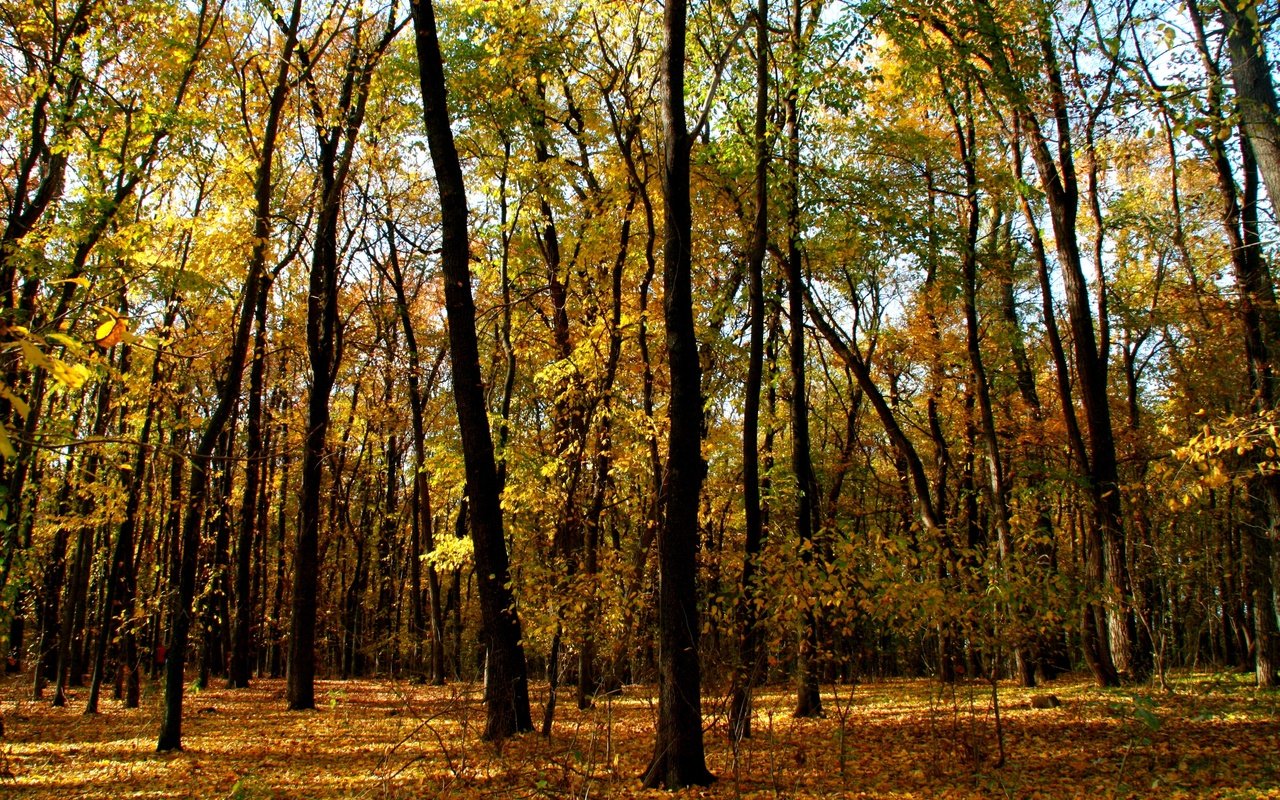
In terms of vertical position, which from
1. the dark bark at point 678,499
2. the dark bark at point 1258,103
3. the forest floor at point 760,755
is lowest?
the forest floor at point 760,755

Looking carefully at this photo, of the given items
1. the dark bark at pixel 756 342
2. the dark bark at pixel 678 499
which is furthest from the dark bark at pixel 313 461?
the dark bark at pixel 678 499

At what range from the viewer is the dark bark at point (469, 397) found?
8086 mm

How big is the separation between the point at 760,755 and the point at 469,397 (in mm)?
4810

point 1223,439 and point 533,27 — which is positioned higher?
point 533,27

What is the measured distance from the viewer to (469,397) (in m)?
8.36

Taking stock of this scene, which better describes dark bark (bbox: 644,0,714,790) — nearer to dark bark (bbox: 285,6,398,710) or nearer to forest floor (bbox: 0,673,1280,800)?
forest floor (bbox: 0,673,1280,800)

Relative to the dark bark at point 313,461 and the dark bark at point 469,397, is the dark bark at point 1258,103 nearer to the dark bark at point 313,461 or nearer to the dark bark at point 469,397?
the dark bark at point 469,397

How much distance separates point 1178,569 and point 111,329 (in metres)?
14.3

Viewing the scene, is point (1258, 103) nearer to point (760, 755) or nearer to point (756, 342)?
point (756, 342)

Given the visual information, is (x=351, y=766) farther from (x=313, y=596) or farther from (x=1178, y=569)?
(x=1178, y=569)

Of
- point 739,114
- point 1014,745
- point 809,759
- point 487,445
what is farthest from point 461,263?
point 1014,745

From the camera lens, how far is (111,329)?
1.71m

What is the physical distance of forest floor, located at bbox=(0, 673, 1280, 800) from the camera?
6.08 metres

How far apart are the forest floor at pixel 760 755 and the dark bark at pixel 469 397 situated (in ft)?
1.74
